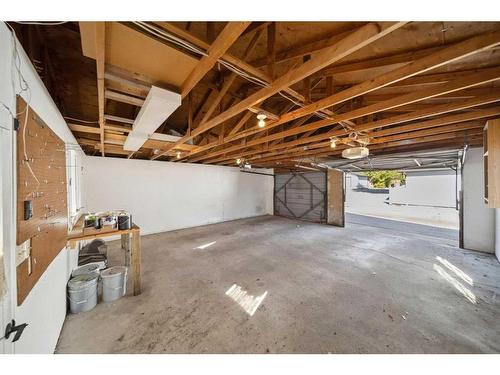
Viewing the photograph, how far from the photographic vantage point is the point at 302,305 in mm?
2215

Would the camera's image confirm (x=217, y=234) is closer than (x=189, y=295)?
No

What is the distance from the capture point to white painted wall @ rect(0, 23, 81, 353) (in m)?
0.88

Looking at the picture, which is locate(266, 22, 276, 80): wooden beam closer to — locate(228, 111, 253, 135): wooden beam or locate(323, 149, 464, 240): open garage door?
Result: locate(228, 111, 253, 135): wooden beam

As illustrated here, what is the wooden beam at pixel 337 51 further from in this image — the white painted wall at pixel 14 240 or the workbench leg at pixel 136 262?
the workbench leg at pixel 136 262

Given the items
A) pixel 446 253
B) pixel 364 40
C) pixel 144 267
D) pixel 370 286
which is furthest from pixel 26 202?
pixel 446 253

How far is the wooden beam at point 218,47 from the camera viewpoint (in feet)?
3.22

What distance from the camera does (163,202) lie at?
18.7 feet

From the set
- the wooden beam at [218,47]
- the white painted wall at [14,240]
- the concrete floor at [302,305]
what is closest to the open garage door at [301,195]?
the concrete floor at [302,305]

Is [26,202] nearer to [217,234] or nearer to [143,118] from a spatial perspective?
[143,118]

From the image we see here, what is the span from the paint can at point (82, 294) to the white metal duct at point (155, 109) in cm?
190

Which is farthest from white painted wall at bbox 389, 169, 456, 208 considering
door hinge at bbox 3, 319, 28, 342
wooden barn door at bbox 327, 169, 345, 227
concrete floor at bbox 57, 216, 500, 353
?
door hinge at bbox 3, 319, 28, 342

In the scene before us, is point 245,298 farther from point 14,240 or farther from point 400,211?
point 400,211

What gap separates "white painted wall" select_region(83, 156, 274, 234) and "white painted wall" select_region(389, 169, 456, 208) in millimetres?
8108

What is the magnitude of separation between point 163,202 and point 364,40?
592 cm
